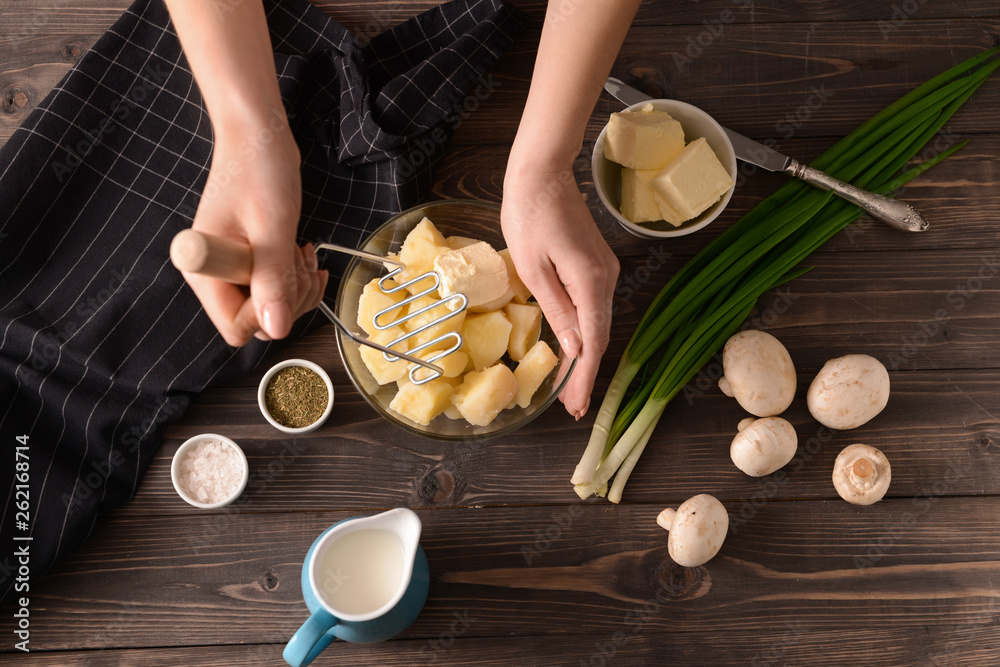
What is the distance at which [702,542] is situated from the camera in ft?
4.02

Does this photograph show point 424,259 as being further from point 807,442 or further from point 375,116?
point 807,442

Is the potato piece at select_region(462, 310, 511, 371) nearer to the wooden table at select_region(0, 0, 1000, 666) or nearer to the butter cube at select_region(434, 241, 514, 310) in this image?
the butter cube at select_region(434, 241, 514, 310)

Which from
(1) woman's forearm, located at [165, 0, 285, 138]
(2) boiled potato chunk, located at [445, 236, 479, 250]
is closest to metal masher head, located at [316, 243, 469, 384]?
(2) boiled potato chunk, located at [445, 236, 479, 250]

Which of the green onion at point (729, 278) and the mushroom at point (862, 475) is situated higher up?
the green onion at point (729, 278)

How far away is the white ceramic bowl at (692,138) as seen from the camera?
1.26m

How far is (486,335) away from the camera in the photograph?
1.13 m

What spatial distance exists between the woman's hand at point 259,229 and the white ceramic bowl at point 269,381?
35cm

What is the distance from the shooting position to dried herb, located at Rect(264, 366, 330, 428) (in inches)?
51.0

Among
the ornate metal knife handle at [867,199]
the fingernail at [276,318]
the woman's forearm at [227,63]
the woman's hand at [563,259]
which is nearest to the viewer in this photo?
the fingernail at [276,318]

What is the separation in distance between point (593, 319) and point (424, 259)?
1.03ft

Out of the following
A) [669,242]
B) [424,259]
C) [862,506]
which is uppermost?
[424,259]

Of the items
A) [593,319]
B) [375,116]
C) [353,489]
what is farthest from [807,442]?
[375,116]

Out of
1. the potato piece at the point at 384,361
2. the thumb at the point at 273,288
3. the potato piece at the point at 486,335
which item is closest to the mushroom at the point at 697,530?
the potato piece at the point at 486,335

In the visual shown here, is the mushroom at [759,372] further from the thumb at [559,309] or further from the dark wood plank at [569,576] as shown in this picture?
the thumb at [559,309]
